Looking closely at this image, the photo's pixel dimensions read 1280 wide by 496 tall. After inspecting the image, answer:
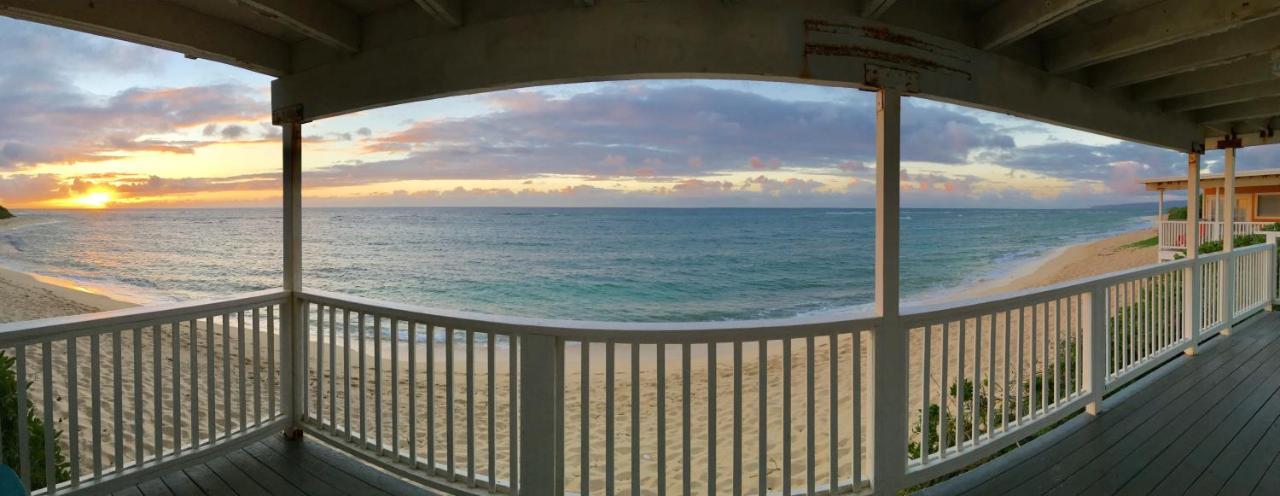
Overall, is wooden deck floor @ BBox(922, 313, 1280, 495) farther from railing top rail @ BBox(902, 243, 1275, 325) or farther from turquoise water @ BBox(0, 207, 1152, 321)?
turquoise water @ BBox(0, 207, 1152, 321)

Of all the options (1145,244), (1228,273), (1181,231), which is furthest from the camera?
(1145,244)

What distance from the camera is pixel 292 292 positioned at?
304 cm

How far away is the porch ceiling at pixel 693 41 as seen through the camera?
80.9 inches

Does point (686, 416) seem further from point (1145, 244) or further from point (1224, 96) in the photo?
point (1145, 244)

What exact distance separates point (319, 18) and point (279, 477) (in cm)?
218

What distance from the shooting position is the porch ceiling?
2.05 metres

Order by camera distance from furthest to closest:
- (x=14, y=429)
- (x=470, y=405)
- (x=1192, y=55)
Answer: (x=1192, y=55) → (x=14, y=429) → (x=470, y=405)

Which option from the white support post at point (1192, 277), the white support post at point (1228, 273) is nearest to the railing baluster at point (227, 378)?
the white support post at point (1192, 277)

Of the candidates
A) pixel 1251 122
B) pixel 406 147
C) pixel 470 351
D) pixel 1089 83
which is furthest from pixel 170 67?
pixel 1251 122

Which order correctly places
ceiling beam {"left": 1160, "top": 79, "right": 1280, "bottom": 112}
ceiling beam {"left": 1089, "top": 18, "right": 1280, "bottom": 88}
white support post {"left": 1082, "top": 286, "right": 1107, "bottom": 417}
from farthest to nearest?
1. ceiling beam {"left": 1160, "top": 79, "right": 1280, "bottom": 112}
2. white support post {"left": 1082, "top": 286, "right": 1107, "bottom": 417}
3. ceiling beam {"left": 1089, "top": 18, "right": 1280, "bottom": 88}

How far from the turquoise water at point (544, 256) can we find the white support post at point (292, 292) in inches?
519

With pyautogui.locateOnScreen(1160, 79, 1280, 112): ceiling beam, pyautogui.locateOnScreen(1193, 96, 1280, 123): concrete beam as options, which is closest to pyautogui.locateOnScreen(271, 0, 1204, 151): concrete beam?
pyautogui.locateOnScreen(1160, 79, 1280, 112): ceiling beam

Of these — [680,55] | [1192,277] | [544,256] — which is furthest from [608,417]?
[544,256]

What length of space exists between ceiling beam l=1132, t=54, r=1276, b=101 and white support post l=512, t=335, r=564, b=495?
13.7 feet
